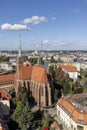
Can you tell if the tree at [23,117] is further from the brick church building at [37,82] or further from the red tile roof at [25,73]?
the red tile roof at [25,73]

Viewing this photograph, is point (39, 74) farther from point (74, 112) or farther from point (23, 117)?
point (74, 112)

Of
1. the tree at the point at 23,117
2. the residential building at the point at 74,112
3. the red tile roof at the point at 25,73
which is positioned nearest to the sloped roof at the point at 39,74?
the red tile roof at the point at 25,73

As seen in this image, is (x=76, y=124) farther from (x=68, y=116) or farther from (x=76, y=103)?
(x=76, y=103)

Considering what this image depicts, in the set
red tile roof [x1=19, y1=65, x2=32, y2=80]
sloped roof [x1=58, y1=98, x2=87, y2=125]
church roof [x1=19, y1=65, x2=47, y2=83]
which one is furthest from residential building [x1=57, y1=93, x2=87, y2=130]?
red tile roof [x1=19, y1=65, x2=32, y2=80]

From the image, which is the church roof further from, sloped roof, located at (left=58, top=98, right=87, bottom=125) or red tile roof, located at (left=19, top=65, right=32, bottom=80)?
sloped roof, located at (left=58, top=98, right=87, bottom=125)

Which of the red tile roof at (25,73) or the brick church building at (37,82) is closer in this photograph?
the brick church building at (37,82)

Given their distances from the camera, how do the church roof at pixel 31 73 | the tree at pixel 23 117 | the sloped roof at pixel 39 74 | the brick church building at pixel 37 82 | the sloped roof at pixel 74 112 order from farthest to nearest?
1. the church roof at pixel 31 73
2. the sloped roof at pixel 39 74
3. the brick church building at pixel 37 82
4. the tree at pixel 23 117
5. the sloped roof at pixel 74 112

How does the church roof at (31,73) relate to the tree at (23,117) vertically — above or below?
above

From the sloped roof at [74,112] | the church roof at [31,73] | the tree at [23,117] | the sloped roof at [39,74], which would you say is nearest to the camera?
the sloped roof at [74,112]

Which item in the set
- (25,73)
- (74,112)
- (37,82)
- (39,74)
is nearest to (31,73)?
(25,73)
